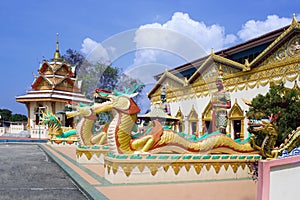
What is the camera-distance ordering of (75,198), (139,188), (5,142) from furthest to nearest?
(5,142) < (139,188) < (75,198)

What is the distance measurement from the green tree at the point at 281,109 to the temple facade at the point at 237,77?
1486 mm

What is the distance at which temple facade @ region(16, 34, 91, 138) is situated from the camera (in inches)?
1065

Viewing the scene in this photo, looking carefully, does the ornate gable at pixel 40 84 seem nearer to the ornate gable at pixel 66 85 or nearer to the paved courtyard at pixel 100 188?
the ornate gable at pixel 66 85

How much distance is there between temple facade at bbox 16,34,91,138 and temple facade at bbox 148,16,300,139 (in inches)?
395

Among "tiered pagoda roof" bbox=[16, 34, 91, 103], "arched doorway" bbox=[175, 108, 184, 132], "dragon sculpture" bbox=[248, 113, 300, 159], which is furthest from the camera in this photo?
"tiered pagoda roof" bbox=[16, 34, 91, 103]

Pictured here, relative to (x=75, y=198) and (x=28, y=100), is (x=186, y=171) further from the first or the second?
(x=28, y=100)

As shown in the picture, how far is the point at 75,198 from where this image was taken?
17.5 ft

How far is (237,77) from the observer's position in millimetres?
14812

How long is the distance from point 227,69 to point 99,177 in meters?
10.4

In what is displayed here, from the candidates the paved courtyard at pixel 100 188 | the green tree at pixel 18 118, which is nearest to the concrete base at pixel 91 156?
the paved courtyard at pixel 100 188

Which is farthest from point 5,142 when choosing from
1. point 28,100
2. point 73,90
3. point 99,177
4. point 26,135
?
point 99,177

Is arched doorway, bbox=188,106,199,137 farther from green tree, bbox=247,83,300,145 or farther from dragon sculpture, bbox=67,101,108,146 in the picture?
green tree, bbox=247,83,300,145

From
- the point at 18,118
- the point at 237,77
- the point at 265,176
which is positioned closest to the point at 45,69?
the point at 237,77

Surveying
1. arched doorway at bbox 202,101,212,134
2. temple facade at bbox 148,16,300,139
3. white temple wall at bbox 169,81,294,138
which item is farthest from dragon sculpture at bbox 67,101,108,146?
arched doorway at bbox 202,101,212,134
